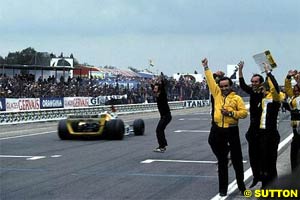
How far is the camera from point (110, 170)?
11062mm

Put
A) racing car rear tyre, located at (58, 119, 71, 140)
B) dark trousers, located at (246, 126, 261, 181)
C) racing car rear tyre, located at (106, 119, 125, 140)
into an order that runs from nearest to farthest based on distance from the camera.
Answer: dark trousers, located at (246, 126, 261, 181) → racing car rear tyre, located at (106, 119, 125, 140) → racing car rear tyre, located at (58, 119, 71, 140)

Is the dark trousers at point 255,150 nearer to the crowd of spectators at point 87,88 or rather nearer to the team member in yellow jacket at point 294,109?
the team member in yellow jacket at point 294,109

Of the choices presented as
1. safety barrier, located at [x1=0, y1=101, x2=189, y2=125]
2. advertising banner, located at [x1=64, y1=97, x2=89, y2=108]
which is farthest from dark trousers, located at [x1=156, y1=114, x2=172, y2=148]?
advertising banner, located at [x1=64, y1=97, x2=89, y2=108]

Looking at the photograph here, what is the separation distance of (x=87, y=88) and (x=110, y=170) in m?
28.0

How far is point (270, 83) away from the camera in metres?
8.48

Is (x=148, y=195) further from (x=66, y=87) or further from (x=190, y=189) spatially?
(x=66, y=87)

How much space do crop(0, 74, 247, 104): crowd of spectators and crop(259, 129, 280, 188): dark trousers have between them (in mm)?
23092

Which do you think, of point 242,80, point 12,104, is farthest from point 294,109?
point 12,104

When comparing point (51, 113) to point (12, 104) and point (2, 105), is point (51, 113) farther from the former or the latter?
point (2, 105)

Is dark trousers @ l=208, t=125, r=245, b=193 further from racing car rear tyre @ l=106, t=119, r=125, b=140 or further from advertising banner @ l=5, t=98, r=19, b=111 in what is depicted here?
advertising banner @ l=5, t=98, r=19, b=111

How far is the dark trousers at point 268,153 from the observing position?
8453 mm

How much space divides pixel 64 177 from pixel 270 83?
393 cm

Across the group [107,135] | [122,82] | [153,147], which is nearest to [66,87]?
[122,82]

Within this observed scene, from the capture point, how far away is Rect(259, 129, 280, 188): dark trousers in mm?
8453
